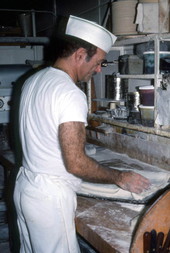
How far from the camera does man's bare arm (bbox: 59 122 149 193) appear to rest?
4.54ft

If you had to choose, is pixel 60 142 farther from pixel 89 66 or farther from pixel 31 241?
pixel 31 241

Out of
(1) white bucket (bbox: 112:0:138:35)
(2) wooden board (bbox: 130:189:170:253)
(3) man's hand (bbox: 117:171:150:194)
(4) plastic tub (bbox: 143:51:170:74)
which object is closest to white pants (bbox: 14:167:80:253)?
(3) man's hand (bbox: 117:171:150:194)

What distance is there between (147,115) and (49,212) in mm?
993

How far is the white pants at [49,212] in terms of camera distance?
60.3 inches

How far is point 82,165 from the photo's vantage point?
1.45m

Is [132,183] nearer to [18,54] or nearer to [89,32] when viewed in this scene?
[89,32]

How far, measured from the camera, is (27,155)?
63.2 inches

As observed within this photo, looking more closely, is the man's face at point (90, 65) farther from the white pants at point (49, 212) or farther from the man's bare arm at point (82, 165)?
the white pants at point (49, 212)

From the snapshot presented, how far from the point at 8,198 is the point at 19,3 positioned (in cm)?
506

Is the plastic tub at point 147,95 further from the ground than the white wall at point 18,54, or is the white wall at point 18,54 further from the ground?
the white wall at point 18,54

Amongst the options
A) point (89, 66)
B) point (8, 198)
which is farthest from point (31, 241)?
point (8, 198)

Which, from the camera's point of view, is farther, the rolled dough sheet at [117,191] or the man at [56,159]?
the rolled dough sheet at [117,191]

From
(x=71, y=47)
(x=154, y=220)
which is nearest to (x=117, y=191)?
(x=154, y=220)

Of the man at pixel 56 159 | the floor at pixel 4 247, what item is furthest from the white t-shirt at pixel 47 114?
the floor at pixel 4 247
